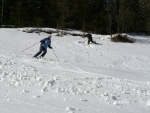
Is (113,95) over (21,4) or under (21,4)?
under

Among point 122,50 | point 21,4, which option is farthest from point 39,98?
point 21,4

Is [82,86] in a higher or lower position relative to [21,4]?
lower

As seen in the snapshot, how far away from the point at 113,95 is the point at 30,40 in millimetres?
23586

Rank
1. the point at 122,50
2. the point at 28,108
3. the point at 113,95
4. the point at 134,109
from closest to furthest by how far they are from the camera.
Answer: the point at 28,108, the point at 134,109, the point at 113,95, the point at 122,50

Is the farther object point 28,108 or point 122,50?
point 122,50

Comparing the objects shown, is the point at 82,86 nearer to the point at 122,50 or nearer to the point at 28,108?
the point at 28,108

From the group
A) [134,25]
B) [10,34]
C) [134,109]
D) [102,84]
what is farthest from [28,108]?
[134,25]

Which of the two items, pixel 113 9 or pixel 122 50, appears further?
pixel 113 9

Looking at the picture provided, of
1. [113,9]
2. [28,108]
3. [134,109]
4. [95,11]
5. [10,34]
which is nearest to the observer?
[28,108]

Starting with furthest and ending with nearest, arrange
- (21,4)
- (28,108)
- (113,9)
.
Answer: (21,4)
(113,9)
(28,108)

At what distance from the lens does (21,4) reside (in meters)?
47.2

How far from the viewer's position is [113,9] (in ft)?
145

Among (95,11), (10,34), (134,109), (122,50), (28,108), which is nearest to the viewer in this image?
(28,108)

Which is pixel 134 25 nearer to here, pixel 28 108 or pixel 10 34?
pixel 10 34
